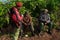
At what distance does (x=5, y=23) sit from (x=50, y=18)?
1.97 metres

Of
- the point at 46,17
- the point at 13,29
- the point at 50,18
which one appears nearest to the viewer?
the point at 13,29

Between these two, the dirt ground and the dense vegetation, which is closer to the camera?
the dirt ground

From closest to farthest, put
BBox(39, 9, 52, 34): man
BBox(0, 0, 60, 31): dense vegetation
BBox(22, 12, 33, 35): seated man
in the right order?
1. BBox(22, 12, 33, 35): seated man
2. BBox(39, 9, 52, 34): man
3. BBox(0, 0, 60, 31): dense vegetation

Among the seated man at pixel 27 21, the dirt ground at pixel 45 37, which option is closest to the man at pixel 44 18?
the dirt ground at pixel 45 37

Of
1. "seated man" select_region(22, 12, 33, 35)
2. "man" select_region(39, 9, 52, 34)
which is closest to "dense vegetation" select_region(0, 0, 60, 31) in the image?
"seated man" select_region(22, 12, 33, 35)

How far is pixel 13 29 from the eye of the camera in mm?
9430

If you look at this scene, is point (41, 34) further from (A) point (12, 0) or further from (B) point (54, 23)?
(A) point (12, 0)

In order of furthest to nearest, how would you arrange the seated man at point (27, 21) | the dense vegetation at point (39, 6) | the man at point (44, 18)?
the dense vegetation at point (39, 6)
the man at point (44, 18)
the seated man at point (27, 21)

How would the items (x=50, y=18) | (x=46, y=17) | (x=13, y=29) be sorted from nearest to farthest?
(x=13, y=29), (x=46, y=17), (x=50, y=18)

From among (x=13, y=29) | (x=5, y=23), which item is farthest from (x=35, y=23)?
(x=13, y=29)

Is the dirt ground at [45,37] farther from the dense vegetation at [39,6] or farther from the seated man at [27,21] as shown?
the dense vegetation at [39,6]

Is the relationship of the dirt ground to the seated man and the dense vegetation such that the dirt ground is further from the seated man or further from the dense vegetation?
the dense vegetation

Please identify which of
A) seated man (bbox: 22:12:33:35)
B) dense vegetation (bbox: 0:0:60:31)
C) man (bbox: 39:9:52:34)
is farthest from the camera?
dense vegetation (bbox: 0:0:60:31)

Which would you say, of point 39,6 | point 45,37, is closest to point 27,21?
point 45,37
